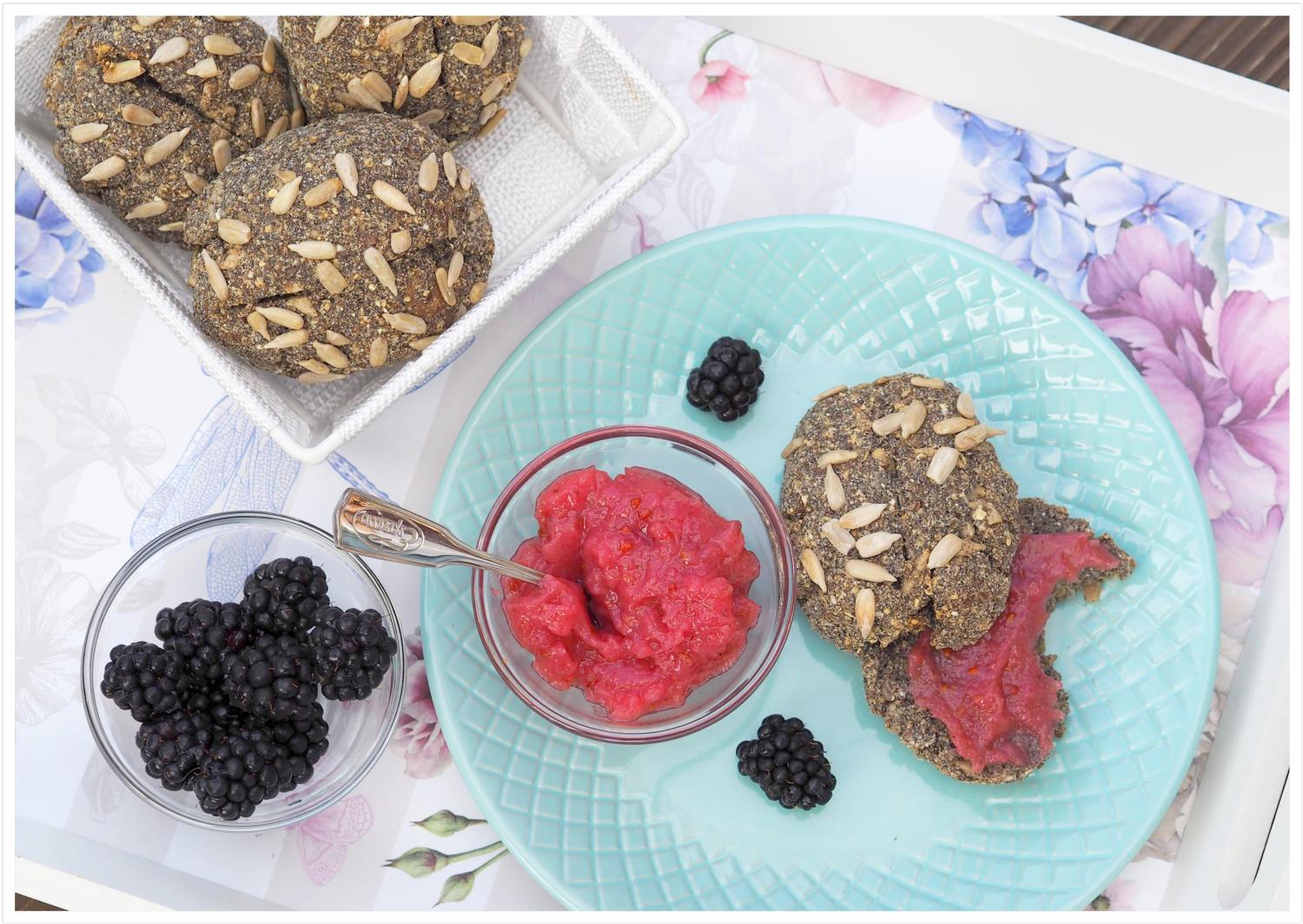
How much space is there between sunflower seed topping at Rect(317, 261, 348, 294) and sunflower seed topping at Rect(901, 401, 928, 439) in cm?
95

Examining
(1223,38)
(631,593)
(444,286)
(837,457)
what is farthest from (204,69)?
(1223,38)

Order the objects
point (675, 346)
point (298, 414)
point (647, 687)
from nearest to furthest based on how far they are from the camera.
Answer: point (647, 687) < point (298, 414) < point (675, 346)

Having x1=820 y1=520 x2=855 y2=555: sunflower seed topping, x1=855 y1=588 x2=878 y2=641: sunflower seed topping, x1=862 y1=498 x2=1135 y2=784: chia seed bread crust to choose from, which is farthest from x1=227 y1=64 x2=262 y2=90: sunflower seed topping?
x1=862 y1=498 x2=1135 y2=784: chia seed bread crust

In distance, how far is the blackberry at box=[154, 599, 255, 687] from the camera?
1.76 m

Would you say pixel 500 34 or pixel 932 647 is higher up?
pixel 500 34

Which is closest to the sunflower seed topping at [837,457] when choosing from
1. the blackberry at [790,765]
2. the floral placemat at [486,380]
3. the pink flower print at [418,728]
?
the blackberry at [790,765]

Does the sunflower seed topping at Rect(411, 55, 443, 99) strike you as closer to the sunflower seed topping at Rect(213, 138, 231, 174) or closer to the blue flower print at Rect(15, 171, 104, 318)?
the sunflower seed topping at Rect(213, 138, 231, 174)

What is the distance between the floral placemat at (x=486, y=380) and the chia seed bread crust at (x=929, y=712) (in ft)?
1.29

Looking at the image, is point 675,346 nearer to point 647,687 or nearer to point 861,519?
point 861,519

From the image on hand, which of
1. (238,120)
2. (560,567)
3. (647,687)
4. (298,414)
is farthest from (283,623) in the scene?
(238,120)

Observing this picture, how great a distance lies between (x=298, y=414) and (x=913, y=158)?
1.35 metres

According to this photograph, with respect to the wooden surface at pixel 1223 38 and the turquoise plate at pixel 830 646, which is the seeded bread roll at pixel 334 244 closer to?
the turquoise plate at pixel 830 646

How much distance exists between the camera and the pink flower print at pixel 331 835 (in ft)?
6.56

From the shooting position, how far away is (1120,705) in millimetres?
1928
